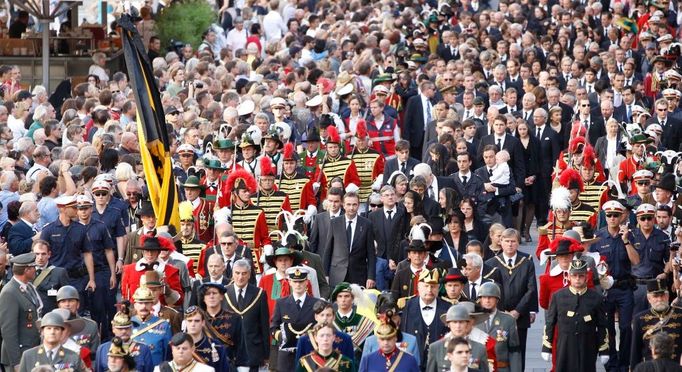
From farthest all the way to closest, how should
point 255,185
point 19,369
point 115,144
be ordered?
1. point 115,144
2. point 255,185
3. point 19,369

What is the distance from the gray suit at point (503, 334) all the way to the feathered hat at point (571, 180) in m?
4.69

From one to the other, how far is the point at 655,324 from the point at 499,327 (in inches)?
70.3

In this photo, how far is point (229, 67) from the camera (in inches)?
1310

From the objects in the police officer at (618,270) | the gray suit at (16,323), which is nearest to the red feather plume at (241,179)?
the gray suit at (16,323)

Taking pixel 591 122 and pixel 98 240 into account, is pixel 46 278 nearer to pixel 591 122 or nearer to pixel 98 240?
pixel 98 240

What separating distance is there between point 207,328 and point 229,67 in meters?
14.0

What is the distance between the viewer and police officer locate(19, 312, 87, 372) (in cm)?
1833

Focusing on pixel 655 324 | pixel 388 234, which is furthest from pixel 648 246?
pixel 388 234

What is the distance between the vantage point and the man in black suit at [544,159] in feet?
93.7

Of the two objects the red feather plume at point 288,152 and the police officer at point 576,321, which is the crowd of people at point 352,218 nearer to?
the police officer at point 576,321

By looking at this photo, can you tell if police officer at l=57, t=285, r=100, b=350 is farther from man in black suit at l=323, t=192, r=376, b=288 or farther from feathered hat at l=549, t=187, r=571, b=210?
feathered hat at l=549, t=187, r=571, b=210

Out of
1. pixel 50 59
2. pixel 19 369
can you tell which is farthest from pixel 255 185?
pixel 50 59

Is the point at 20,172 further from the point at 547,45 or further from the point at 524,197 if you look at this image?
the point at 547,45

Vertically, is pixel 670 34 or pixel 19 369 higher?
pixel 670 34
